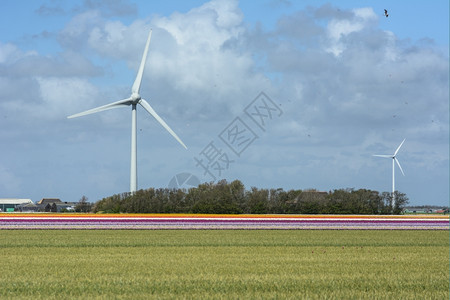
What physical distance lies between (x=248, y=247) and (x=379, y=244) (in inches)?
362

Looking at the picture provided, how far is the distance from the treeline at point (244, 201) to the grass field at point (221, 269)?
54.2 meters

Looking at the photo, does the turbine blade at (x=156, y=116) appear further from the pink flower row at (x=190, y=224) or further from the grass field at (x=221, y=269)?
the grass field at (x=221, y=269)

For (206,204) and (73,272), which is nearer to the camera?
(73,272)

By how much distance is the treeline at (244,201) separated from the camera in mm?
98994

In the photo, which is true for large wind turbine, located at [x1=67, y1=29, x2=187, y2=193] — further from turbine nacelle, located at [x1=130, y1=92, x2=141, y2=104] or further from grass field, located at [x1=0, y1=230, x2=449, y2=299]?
grass field, located at [x1=0, y1=230, x2=449, y2=299]

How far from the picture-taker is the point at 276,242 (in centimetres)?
4166

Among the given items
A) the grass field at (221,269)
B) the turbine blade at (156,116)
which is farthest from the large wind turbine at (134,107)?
the grass field at (221,269)

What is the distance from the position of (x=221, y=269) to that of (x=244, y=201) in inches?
3106

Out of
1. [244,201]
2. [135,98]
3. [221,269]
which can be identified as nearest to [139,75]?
[135,98]

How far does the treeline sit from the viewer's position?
98994mm

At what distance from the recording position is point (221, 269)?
84.8ft

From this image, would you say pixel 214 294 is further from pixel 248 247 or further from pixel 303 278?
pixel 248 247

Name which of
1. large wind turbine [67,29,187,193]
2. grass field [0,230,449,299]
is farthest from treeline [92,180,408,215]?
grass field [0,230,449,299]

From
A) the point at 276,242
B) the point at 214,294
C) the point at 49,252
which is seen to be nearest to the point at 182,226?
the point at 276,242
